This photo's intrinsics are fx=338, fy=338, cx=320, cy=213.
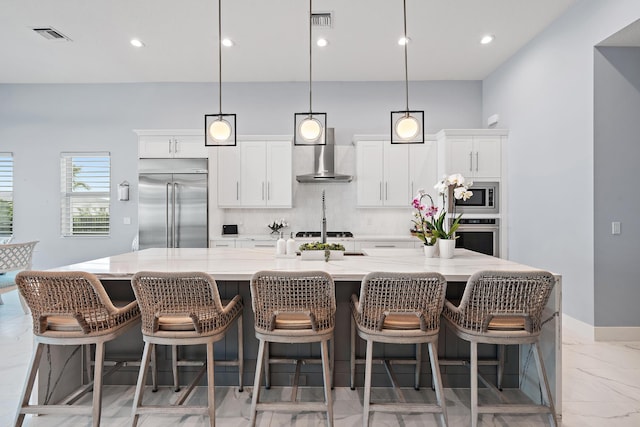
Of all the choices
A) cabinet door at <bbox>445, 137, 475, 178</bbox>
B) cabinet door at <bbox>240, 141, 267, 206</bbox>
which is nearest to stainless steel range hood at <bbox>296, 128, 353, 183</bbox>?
cabinet door at <bbox>240, 141, 267, 206</bbox>

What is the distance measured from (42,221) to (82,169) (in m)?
1.01

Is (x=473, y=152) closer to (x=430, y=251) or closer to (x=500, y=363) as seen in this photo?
(x=430, y=251)

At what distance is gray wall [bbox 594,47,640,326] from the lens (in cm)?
308

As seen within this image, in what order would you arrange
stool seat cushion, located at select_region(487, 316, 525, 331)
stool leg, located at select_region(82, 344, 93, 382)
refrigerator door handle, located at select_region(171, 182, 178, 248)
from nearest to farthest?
stool seat cushion, located at select_region(487, 316, 525, 331) < stool leg, located at select_region(82, 344, 93, 382) < refrigerator door handle, located at select_region(171, 182, 178, 248)

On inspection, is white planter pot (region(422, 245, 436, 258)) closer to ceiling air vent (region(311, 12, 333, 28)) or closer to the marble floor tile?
the marble floor tile

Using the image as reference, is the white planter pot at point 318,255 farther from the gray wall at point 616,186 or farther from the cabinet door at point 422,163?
the cabinet door at point 422,163

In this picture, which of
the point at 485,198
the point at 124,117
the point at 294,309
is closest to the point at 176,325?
the point at 294,309

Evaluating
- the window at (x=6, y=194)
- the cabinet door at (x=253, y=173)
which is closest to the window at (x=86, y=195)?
the window at (x=6, y=194)

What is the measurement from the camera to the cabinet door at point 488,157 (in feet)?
14.9

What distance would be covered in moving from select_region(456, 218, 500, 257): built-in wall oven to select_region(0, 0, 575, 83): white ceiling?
2.14 meters

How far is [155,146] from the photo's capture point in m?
4.54

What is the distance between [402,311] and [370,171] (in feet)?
10.7

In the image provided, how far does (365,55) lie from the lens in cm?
431

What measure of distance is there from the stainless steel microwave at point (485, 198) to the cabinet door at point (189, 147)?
3630 mm
